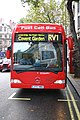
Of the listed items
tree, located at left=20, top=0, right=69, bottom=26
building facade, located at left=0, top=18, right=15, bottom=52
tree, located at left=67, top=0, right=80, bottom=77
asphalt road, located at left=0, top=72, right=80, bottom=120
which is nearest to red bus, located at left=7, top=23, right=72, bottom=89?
asphalt road, located at left=0, top=72, right=80, bottom=120

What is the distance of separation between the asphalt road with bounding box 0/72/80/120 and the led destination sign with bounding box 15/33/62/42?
233cm

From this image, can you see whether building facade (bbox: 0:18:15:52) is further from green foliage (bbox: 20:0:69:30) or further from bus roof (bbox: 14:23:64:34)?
bus roof (bbox: 14:23:64:34)

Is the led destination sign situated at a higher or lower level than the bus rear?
higher

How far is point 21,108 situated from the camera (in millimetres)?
10375

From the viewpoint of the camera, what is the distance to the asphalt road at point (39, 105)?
9.19 m

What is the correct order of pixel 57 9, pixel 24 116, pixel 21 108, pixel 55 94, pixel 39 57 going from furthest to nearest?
1. pixel 57 9
2. pixel 55 94
3. pixel 39 57
4. pixel 21 108
5. pixel 24 116

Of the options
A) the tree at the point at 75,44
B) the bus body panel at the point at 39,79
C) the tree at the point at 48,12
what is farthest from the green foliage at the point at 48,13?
the bus body panel at the point at 39,79

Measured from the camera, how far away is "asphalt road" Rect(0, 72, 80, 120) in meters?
9.19

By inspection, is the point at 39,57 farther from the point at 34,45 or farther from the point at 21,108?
the point at 21,108

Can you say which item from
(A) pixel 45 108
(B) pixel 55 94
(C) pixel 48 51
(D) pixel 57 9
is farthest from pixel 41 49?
(D) pixel 57 9

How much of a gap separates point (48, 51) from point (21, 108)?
10.7ft

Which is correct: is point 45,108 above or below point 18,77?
below

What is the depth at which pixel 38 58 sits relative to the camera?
503 inches

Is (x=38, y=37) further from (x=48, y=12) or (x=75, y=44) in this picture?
(x=48, y=12)
